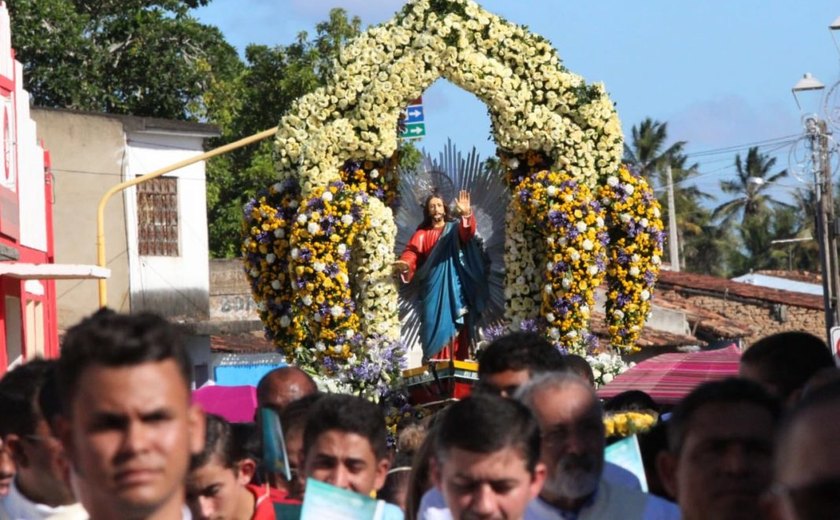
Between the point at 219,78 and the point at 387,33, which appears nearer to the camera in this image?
the point at 387,33

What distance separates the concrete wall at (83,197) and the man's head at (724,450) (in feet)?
86.5

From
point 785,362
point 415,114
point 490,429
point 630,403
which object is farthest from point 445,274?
point 490,429

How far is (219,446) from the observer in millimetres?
4902

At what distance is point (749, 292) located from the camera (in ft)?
125

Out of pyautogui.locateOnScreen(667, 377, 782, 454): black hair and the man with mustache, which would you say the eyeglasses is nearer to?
pyautogui.locateOnScreen(667, 377, 782, 454): black hair

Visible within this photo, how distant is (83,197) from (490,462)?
27.1 m

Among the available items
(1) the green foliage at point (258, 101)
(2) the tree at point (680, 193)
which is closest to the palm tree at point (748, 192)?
(2) the tree at point (680, 193)

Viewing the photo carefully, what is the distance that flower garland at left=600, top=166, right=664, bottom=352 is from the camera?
42.8ft

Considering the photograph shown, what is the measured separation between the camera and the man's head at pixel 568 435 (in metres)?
4.28

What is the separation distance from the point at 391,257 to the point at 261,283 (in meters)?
1.11

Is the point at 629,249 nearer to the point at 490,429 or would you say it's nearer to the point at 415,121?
the point at 415,121

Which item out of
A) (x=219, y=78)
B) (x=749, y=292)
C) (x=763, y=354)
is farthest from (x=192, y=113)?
(x=763, y=354)

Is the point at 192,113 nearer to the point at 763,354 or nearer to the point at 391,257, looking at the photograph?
the point at 391,257

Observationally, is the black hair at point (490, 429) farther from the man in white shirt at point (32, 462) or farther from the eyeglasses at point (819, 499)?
the eyeglasses at point (819, 499)
